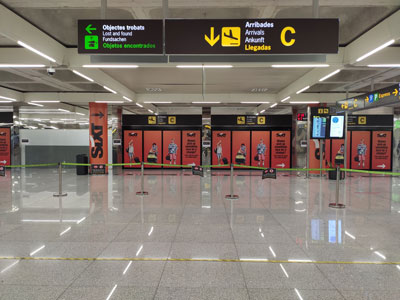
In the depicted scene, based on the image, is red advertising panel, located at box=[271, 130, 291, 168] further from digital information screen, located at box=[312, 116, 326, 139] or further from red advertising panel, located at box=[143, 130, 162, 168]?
red advertising panel, located at box=[143, 130, 162, 168]

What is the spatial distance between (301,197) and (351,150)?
1060 cm

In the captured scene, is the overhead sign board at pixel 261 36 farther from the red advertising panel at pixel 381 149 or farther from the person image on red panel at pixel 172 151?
the red advertising panel at pixel 381 149

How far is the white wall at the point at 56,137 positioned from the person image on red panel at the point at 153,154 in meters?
2.29

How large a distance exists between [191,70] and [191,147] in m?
8.41

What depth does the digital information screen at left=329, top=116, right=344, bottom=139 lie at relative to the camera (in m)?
11.2

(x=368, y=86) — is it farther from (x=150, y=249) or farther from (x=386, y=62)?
(x=150, y=249)

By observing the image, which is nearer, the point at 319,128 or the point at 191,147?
the point at 319,128

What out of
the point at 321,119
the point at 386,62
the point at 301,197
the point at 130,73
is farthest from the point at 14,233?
the point at 321,119

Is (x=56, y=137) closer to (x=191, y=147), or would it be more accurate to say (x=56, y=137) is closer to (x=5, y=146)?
(x=5, y=146)

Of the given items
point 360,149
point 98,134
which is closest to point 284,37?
point 98,134

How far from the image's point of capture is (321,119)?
11.5 m

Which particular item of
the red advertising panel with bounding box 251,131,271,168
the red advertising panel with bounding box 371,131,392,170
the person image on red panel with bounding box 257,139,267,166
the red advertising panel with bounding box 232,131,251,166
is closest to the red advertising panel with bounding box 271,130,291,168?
the red advertising panel with bounding box 251,131,271,168

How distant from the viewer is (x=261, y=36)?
4336mm

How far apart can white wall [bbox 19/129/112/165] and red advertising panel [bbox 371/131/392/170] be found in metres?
15.4
